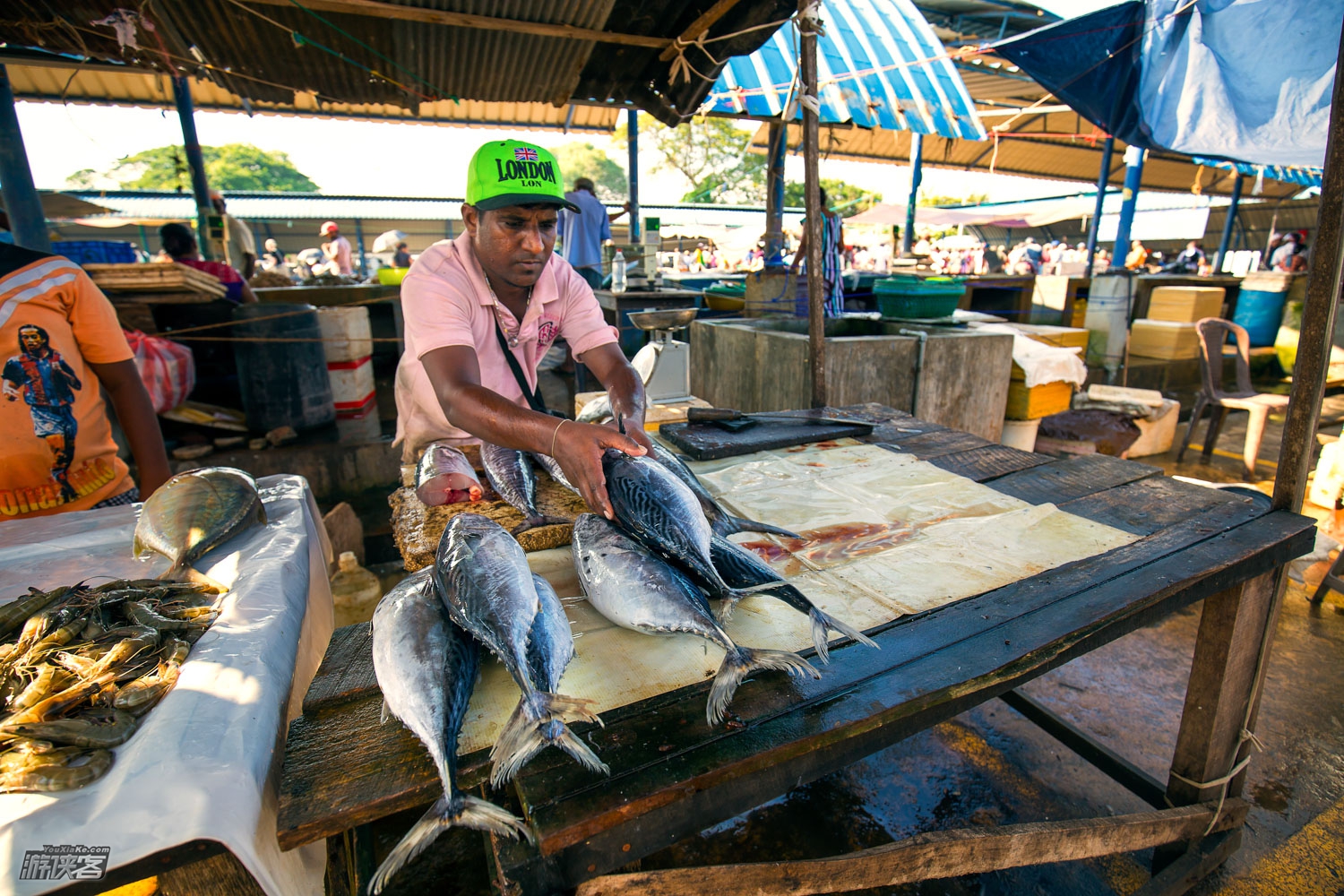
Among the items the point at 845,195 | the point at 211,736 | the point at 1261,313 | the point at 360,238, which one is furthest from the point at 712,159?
the point at 211,736

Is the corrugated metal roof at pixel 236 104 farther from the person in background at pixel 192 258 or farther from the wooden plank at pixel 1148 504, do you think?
the wooden plank at pixel 1148 504

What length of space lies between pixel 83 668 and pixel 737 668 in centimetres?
137

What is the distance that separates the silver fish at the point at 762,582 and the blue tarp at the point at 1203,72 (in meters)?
6.80

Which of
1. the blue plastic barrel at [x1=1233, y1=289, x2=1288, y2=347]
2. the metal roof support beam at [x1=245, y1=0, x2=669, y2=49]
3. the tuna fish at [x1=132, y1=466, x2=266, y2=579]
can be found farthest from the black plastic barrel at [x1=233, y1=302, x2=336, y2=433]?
the blue plastic barrel at [x1=1233, y1=289, x2=1288, y2=347]

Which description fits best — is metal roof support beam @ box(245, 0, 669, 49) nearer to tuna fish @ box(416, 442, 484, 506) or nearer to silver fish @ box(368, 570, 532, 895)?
tuna fish @ box(416, 442, 484, 506)

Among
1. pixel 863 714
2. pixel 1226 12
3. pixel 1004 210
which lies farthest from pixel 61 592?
pixel 1004 210

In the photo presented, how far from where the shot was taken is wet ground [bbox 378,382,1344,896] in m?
2.46

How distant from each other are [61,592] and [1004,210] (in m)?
24.9

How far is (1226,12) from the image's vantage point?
577 cm

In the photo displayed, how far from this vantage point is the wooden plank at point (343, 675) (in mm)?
1353

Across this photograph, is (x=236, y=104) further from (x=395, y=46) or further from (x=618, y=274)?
(x=395, y=46)

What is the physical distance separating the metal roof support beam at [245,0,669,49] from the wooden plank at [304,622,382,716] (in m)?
3.44

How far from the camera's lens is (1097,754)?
9.23 feet

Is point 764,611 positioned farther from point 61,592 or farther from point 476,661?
point 61,592
